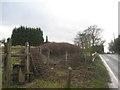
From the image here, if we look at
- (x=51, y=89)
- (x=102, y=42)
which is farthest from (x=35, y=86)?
(x=102, y=42)

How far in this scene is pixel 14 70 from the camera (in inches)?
290

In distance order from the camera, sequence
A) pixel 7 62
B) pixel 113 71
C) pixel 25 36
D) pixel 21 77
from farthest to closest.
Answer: pixel 25 36
pixel 113 71
pixel 21 77
pixel 7 62

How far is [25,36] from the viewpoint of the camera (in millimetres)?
Result: 45906

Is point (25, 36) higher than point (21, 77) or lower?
higher

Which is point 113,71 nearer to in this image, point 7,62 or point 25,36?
point 7,62

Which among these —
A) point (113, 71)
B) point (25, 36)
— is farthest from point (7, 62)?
point (25, 36)

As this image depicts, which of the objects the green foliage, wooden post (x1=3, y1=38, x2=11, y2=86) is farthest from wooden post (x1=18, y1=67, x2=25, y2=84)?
the green foliage

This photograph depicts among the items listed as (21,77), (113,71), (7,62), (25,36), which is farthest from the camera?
(25,36)

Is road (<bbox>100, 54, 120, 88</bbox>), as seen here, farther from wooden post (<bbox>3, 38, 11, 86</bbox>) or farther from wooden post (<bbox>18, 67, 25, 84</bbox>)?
wooden post (<bbox>3, 38, 11, 86</bbox>)

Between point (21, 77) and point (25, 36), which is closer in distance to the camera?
point (21, 77)

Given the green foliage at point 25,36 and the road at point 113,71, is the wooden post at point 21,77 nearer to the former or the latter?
the road at point 113,71

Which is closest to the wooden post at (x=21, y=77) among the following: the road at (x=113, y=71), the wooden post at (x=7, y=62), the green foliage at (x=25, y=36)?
the wooden post at (x=7, y=62)

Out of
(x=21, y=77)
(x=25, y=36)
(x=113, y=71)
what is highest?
(x=25, y=36)

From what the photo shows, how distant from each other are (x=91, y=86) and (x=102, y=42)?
164ft
